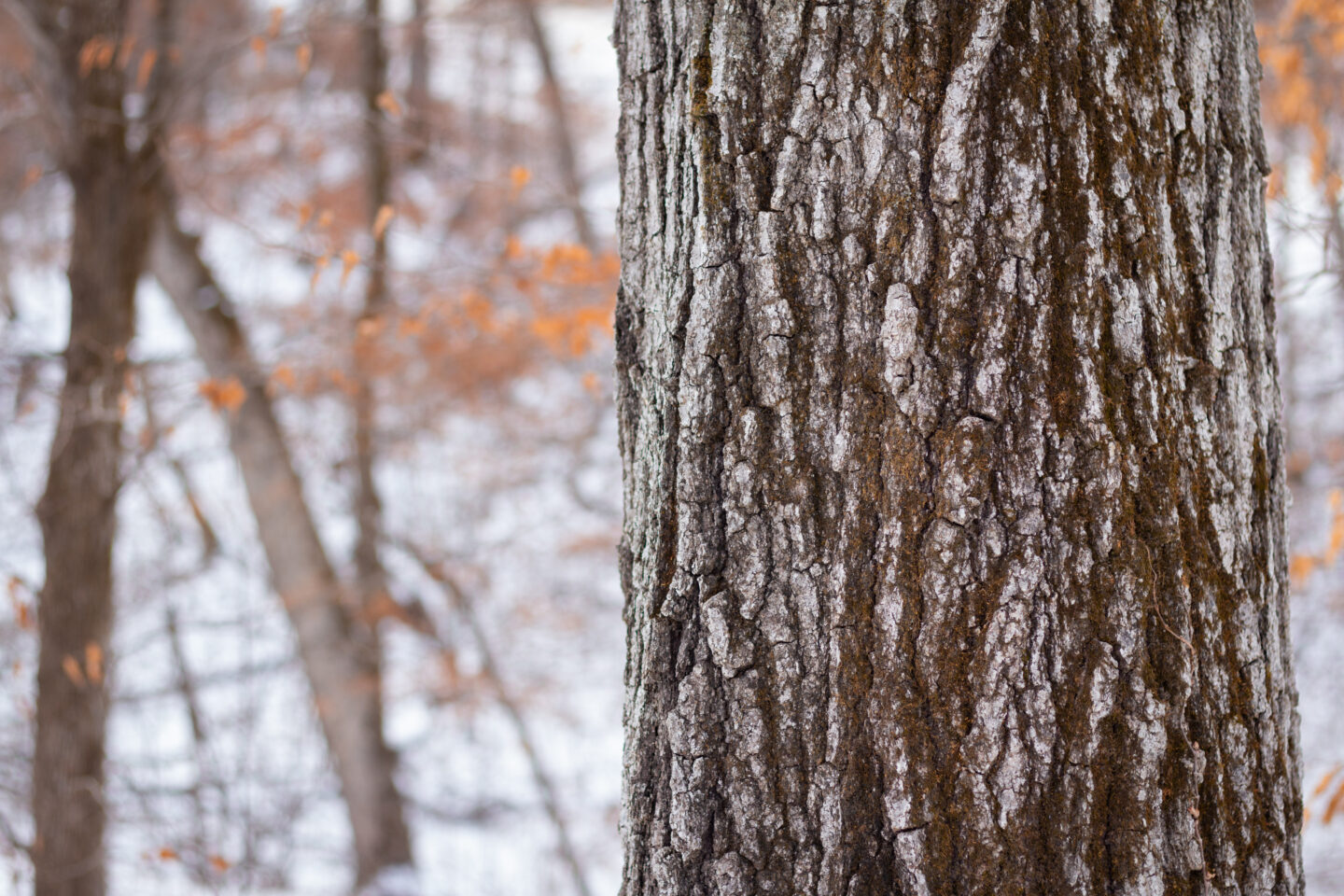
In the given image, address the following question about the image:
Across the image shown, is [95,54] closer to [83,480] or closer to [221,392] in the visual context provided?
[221,392]

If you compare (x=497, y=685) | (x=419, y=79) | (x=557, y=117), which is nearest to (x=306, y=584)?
(x=497, y=685)

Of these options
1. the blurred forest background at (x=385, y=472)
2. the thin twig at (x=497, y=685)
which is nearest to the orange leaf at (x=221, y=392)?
the blurred forest background at (x=385, y=472)

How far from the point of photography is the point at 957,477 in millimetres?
1044

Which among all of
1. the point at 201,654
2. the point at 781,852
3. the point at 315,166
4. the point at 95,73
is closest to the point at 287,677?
the point at 201,654

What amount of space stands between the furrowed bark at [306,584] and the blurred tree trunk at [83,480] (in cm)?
200

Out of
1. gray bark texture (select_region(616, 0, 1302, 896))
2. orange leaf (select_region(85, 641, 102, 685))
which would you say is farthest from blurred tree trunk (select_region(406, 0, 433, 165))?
gray bark texture (select_region(616, 0, 1302, 896))

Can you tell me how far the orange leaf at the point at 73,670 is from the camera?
9.80 feet

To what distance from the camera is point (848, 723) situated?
41.7 inches

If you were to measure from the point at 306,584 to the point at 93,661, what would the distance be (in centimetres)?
308

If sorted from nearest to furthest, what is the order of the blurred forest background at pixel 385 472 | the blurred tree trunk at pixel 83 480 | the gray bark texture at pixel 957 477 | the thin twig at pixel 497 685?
the gray bark texture at pixel 957 477, the blurred tree trunk at pixel 83 480, the blurred forest background at pixel 385 472, the thin twig at pixel 497 685

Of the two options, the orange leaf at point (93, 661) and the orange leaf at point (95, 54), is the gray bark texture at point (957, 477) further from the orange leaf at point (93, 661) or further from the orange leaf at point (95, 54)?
the orange leaf at point (95, 54)

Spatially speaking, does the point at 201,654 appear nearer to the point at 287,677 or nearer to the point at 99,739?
the point at 287,677

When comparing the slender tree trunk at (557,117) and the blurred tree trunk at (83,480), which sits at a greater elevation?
the slender tree trunk at (557,117)

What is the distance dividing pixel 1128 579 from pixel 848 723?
351 millimetres
